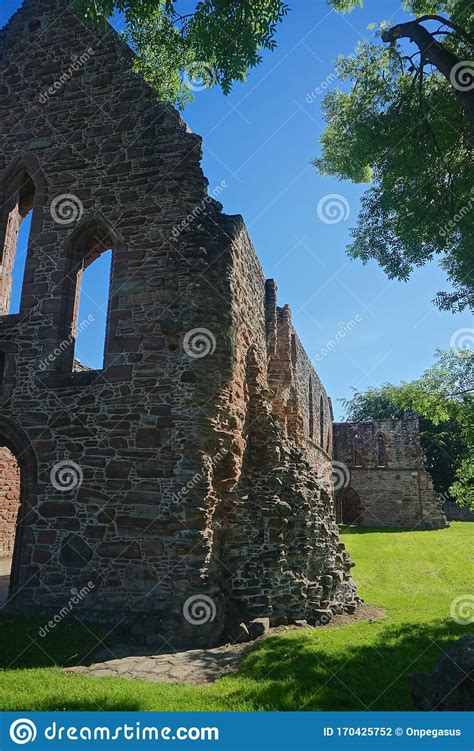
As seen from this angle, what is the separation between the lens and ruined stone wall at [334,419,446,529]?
90.6 feet

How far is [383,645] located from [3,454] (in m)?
11.8

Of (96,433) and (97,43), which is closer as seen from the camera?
(96,433)

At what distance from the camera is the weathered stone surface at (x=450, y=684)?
379 centimetres

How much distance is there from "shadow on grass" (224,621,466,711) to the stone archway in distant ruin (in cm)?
2307

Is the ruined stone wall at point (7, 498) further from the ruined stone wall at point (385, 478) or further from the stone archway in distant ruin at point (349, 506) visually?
the stone archway in distant ruin at point (349, 506)

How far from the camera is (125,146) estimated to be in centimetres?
987

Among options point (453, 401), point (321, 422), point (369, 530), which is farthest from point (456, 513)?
point (453, 401)

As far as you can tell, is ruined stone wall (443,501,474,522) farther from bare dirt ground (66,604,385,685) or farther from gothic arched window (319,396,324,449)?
bare dirt ground (66,604,385,685)

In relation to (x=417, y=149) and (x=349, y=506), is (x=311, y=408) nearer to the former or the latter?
(x=349, y=506)

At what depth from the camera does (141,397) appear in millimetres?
8562

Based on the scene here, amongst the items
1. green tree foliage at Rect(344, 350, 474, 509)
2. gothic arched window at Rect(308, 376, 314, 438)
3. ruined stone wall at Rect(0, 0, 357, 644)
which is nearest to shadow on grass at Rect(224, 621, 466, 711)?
ruined stone wall at Rect(0, 0, 357, 644)

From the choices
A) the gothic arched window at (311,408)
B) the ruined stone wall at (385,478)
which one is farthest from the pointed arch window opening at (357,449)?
the gothic arched window at (311,408)

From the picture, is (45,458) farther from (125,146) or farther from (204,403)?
(125,146)

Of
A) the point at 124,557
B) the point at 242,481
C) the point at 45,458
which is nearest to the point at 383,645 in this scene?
the point at 242,481
